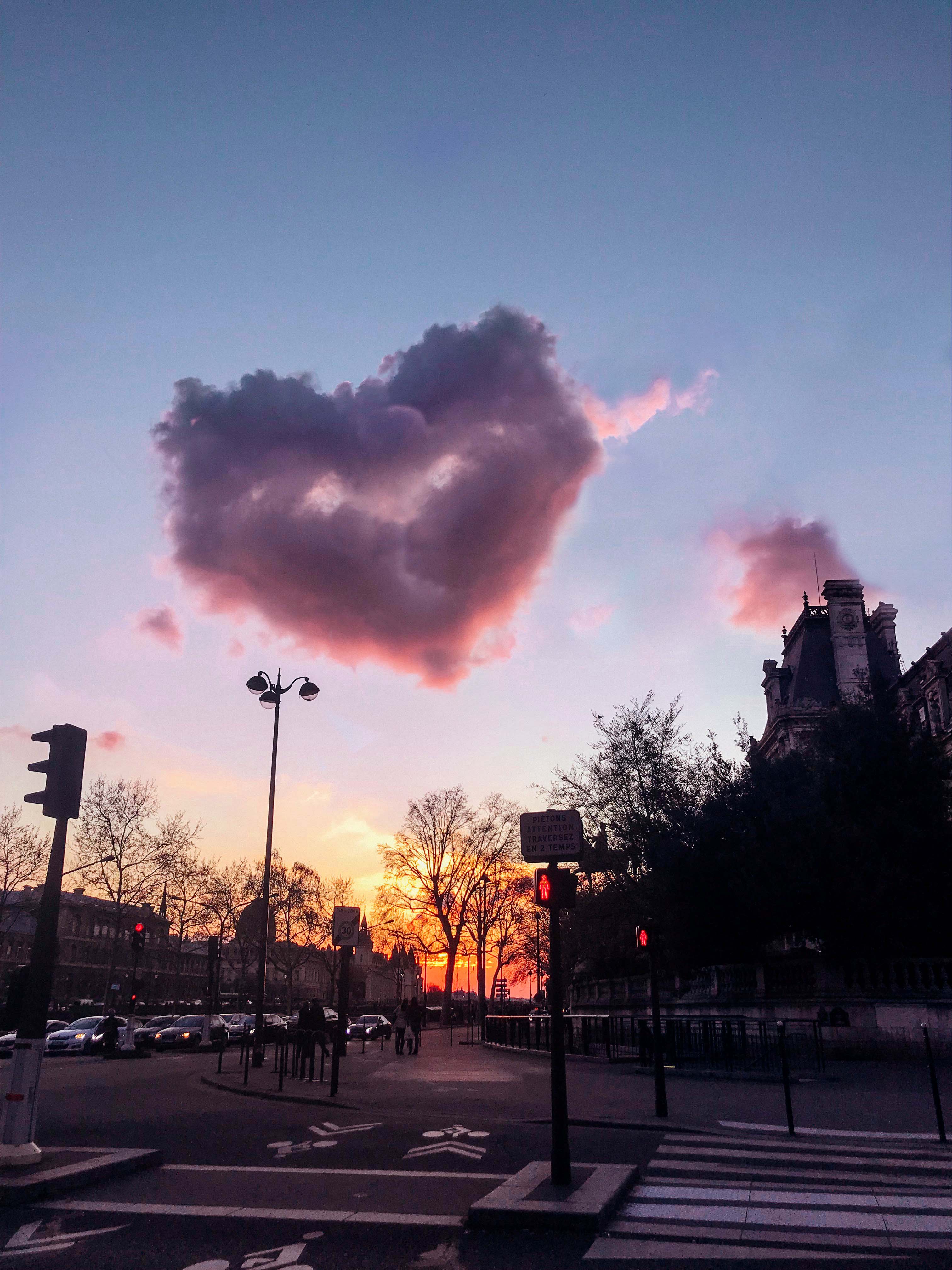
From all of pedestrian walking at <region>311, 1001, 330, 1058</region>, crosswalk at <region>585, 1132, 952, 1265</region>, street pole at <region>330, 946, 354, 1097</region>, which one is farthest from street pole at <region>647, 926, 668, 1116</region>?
pedestrian walking at <region>311, 1001, 330, 1058</region>

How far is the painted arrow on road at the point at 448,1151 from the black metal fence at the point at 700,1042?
6.76 meters

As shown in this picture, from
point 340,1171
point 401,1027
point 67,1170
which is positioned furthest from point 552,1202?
point 401,1027

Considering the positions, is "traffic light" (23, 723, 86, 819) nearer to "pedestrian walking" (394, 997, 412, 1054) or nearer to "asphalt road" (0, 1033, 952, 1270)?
"asphalt road" (0, 1033, 952, 1270)

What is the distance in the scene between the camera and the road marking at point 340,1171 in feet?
30.8

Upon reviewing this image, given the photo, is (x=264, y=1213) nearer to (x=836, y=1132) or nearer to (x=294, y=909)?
(x=836, y=1132)

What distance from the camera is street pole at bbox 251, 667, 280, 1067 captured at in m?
25.7

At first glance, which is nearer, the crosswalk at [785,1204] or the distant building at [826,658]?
the crosswalk at [785,1204]

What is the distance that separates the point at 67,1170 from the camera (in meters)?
8.91

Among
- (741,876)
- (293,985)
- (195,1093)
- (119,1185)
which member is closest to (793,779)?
(741,876)

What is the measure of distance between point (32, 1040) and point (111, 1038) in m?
27.3

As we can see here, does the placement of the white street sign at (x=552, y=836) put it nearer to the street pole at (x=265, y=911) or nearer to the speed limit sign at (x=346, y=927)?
the speed limit sign at (x=346, y=927)

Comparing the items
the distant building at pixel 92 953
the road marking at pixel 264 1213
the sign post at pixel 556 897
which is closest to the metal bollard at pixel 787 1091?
the sign post at pixel 556 897

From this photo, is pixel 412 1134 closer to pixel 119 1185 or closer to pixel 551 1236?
pixel 119 1185

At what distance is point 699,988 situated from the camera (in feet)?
111
